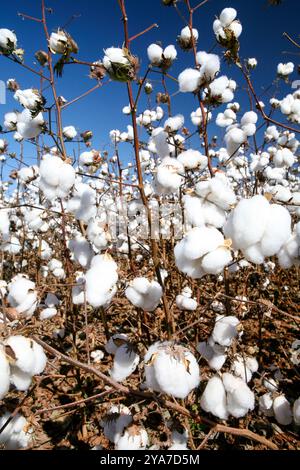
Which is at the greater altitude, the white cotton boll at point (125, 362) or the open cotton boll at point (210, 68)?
the open cotton boll at point (210, 68)

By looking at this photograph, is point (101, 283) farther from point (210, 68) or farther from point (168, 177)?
point (210, 68)

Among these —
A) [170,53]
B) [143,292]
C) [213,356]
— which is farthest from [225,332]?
[170,53]

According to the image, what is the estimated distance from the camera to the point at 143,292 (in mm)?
1401

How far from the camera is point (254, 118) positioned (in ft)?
8.80

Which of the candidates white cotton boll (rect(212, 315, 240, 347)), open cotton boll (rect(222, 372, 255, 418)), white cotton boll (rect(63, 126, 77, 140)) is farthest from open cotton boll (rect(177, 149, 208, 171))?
open cotton boll (rect(222, 372, 255, 418))

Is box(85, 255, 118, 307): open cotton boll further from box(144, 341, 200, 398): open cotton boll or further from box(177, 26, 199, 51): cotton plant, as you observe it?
box(177, 26, 199, 51): cotton plant

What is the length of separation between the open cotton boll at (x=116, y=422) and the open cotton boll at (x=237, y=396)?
1.63ft

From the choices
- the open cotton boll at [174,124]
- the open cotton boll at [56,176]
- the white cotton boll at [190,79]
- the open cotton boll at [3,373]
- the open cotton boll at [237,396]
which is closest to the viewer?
the open cotton boll at [3,373]

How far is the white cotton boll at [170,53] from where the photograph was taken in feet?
6.14

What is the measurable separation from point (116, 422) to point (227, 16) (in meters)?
2.43

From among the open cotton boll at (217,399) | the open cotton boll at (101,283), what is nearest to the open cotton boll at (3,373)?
the open cotton boll at (101,283)

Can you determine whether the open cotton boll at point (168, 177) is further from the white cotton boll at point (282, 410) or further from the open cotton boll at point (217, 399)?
the white cotton boll at point (282, 410)

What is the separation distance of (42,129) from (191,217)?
3.67 feet
